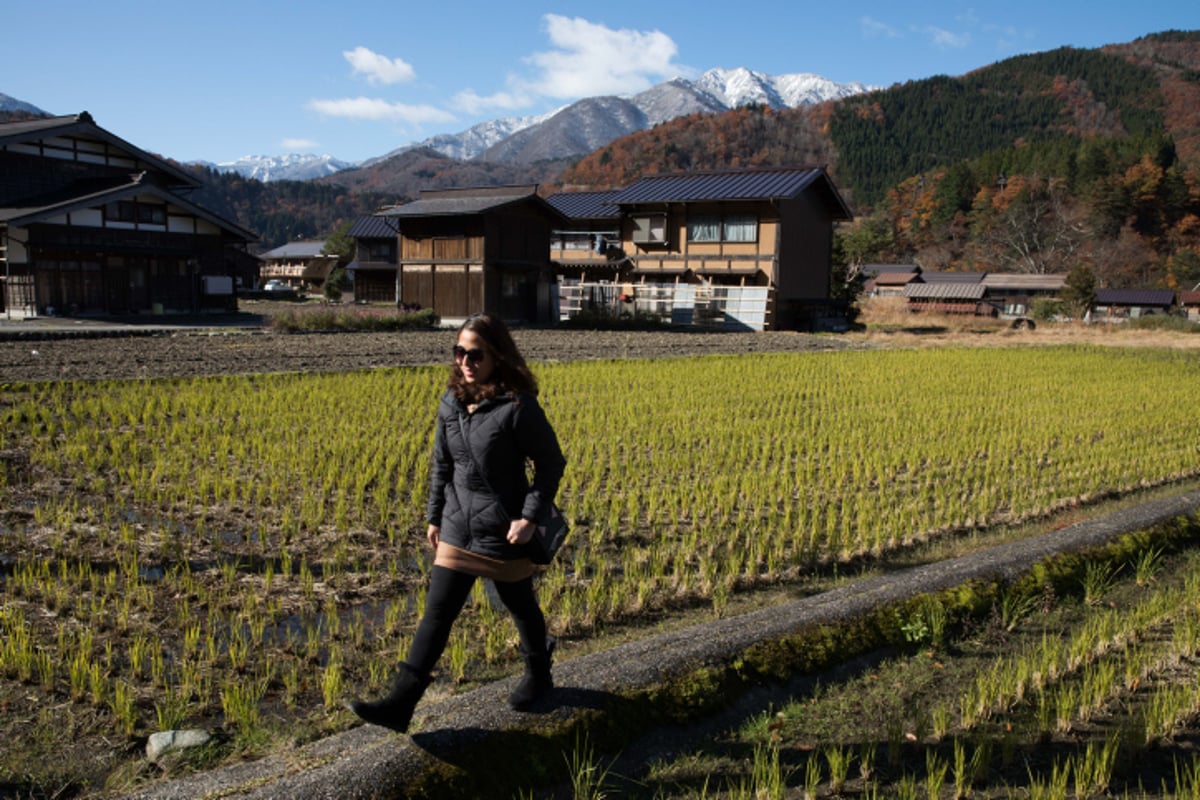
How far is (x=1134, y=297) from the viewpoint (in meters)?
45.9

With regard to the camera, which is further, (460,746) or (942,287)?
(942,287)

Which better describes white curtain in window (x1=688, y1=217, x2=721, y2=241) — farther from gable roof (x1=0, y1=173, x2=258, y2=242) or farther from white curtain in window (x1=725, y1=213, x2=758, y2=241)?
gable roof (x1=0, y1=173, x2=258, y2=242)

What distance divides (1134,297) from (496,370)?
52681mm

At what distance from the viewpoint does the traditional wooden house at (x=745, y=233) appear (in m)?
27.6

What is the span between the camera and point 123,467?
6746 mm

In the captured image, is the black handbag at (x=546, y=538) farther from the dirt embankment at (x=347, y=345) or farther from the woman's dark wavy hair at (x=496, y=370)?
the dirt embankment at (x=347, y=345)

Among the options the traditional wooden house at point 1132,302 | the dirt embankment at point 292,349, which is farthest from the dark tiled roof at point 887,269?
the dirt embankment at point 292,349

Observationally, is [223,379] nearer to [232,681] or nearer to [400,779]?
[232,681]

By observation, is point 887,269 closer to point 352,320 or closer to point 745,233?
point 745,233

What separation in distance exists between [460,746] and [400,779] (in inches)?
9.4

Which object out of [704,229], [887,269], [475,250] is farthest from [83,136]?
[887,269]

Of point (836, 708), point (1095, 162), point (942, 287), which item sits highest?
point (1095, 162)

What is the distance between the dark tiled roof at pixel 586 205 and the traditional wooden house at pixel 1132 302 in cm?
2859

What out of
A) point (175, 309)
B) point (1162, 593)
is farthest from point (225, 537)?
point (175, 309)
